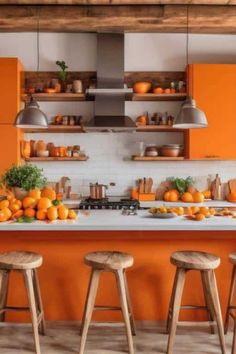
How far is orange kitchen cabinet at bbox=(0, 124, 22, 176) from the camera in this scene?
530 cm

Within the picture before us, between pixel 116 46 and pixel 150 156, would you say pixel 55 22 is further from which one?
pixel 150 156

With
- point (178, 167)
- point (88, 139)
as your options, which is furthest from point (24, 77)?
point (178, 167)

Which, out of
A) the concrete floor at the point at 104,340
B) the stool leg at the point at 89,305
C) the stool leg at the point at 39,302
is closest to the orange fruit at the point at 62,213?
the stool leg at the point at 39,302

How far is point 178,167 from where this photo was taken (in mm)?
5895

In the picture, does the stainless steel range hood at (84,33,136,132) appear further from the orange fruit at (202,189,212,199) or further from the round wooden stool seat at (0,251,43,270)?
the round wooden stool seat at (0,251,43,270)

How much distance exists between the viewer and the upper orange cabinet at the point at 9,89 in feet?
17.3

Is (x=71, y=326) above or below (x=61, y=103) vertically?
below

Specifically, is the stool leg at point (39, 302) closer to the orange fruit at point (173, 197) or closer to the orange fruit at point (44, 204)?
the orange fruit at point (44, 204)

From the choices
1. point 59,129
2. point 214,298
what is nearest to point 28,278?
point 214,298

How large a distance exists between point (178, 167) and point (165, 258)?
2.63m

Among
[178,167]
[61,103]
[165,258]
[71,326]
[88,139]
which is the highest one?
[61,103]

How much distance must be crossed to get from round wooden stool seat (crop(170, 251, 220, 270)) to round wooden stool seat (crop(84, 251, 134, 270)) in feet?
1.07

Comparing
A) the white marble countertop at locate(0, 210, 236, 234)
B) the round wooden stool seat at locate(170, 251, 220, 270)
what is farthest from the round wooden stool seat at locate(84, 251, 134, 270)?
the round wooden stool seat at locate(170, 251, 220, 270)

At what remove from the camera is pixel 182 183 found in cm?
571
